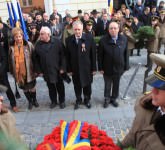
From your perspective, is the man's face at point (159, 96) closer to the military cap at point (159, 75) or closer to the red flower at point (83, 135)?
the military cap at point (159, 75)

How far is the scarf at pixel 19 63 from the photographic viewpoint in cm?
502

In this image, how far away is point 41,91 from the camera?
673 cm

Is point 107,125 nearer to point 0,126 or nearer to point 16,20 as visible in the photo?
point 0,126

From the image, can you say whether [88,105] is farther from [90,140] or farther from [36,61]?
[90,140]

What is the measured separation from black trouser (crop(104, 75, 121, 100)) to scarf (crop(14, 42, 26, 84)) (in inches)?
68.5

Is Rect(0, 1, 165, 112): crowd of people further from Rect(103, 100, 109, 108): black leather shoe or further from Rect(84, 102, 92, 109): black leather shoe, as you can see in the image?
Rect(84, 102, 92, 109): black leather shoe

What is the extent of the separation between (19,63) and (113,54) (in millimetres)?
1899

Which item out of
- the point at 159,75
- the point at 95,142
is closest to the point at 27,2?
the point at 95,142

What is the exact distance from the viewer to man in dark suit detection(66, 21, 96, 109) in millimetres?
4969

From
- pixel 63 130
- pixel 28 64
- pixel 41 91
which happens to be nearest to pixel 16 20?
pixel 41 91

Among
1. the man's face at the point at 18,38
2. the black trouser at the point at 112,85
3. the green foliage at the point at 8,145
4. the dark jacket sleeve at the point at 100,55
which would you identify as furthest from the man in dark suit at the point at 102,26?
the green foliage at the point at 8,145

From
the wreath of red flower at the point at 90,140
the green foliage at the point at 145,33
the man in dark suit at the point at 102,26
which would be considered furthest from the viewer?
the man in dark suit at the point at 102,26

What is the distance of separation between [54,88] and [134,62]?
430 centimetres

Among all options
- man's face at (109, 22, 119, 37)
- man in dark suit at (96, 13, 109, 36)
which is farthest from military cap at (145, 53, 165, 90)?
man in dark suit at (96, 13, 109, 36)
